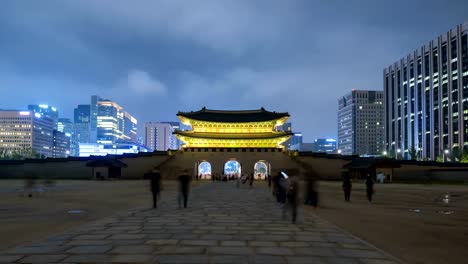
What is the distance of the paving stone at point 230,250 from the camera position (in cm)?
729

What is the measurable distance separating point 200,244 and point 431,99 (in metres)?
116

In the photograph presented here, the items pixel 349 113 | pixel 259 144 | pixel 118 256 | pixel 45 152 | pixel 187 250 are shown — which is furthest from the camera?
pixel 349 113

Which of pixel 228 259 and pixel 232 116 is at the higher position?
pixel 232 116

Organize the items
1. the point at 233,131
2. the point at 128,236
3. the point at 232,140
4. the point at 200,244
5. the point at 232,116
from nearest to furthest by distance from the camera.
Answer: the point at 200,244
the point at 128,236
the point at 232,140
the point at 233,131
the point at 232,116

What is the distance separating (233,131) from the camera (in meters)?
62.1

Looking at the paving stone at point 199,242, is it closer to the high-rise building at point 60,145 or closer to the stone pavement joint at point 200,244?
the stone pavement joint at point 200,244

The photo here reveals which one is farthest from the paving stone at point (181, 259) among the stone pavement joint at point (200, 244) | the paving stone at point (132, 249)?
the paving stone at point (132, 249)

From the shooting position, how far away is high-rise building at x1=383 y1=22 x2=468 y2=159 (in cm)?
9638

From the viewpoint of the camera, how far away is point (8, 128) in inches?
6107

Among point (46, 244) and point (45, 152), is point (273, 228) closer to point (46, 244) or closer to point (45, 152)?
point (46, 244)

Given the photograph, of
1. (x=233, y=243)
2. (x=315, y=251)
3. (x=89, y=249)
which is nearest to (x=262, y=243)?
(x=233, y=243)

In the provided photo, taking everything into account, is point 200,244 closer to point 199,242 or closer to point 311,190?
point 199,242

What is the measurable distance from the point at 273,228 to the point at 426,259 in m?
4.20

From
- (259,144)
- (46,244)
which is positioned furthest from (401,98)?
(46,244)
